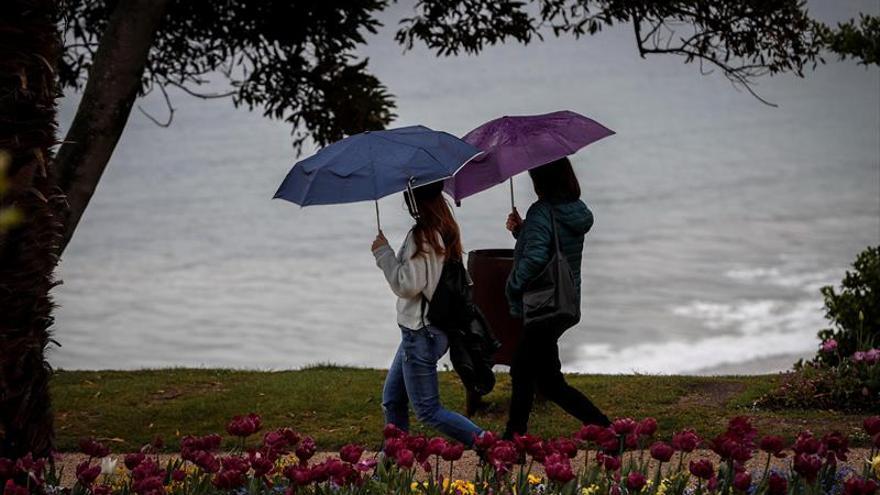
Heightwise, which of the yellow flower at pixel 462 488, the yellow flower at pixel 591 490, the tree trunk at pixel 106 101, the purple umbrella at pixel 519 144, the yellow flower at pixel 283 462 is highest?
the tree trunk at pixel 106 101

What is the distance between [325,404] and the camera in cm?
1151

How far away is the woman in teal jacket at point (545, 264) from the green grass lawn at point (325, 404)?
1.87m

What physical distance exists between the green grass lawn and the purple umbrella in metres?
2.71

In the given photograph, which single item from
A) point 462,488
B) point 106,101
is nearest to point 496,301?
point 106,101

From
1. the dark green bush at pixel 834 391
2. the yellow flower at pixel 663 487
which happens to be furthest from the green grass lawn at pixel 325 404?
the yellow flower at pixel 663 487

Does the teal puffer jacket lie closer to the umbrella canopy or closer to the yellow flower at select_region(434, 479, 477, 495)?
the umbrella canopy

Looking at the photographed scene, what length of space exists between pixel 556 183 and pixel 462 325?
1.33m

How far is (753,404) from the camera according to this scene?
11.1 metres

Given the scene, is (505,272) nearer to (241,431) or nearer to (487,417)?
(487,417)

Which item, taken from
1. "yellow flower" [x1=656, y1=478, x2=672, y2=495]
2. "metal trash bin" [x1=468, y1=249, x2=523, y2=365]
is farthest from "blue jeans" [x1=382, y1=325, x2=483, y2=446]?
"metal trash bin" [x1=468, y1=249, x2=523, y2=365]

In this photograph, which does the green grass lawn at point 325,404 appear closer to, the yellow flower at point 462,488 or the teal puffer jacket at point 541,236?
the teal puffer jacket at point 541,236

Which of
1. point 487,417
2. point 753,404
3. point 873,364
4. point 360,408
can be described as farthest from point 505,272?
point 873,364

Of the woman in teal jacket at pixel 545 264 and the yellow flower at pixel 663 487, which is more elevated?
the woman in teal jacket at pixel 545 264

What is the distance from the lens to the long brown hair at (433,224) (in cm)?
679
